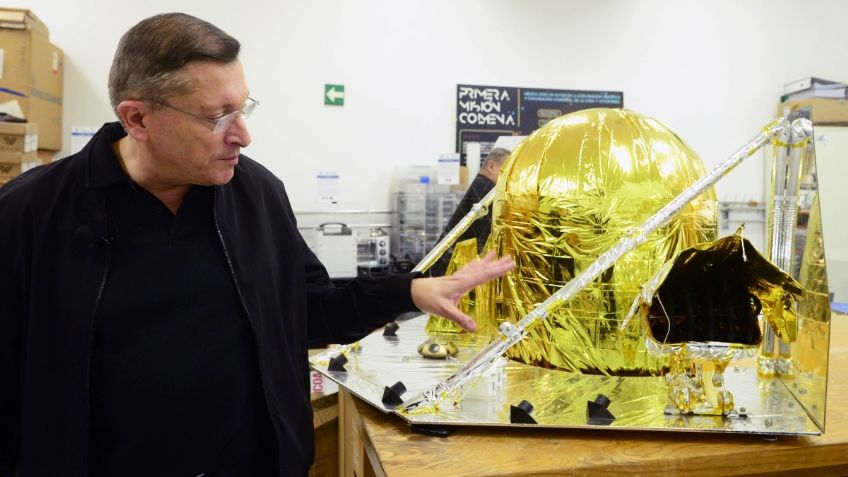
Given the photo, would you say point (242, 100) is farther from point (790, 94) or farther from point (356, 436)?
point (790, 94)

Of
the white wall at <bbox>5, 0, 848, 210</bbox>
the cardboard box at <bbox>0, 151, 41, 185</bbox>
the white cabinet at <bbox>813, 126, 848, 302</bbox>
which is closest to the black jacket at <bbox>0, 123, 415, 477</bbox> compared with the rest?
the cardboard box at <bbox>0, 151, 41, 185</bbox>

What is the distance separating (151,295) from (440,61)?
3.60 m

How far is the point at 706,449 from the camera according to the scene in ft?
3.87

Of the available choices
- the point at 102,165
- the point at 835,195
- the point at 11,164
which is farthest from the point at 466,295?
the point at 835,195

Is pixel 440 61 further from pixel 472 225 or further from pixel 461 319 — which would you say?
pixel 461 319

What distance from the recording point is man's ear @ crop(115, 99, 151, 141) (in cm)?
114

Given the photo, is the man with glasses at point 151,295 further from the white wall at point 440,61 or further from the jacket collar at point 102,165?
the white wall at point 440,61

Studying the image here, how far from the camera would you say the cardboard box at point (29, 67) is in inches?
129

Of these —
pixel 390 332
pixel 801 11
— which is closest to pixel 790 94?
pixel 801 11

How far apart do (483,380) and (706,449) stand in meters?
0.51

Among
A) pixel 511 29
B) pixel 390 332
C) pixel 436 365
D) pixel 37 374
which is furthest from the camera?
pixel 511 29

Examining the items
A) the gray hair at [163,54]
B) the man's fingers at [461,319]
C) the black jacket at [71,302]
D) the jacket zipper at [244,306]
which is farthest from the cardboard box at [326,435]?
the gray hair at [163,54]

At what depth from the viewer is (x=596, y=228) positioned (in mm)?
1492

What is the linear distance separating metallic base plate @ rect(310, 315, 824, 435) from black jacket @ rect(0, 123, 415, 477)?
0.23 meters
